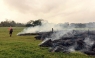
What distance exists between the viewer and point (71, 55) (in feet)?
93.7

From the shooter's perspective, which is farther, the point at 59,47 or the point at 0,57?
the point at 59,47

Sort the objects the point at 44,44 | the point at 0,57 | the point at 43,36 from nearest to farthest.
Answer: the point at 0,57 → the point at 44,44 → the point at 43,36

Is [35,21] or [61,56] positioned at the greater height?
[35,21]

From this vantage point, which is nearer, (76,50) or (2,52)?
(2,52)

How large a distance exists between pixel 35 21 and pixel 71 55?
71.5m

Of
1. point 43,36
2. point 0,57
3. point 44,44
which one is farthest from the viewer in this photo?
point 43,36

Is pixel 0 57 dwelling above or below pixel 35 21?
below

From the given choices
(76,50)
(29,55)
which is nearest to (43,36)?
(76,50)

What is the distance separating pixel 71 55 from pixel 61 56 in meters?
1.51

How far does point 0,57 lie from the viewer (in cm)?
2714

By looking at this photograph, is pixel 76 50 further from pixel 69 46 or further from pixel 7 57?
pixel 7 57

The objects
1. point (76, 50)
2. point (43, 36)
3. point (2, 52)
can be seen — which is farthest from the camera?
point (43, 36)

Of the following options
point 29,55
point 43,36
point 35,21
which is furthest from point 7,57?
point 35,21

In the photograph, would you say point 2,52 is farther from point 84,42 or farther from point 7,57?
point 84,42
